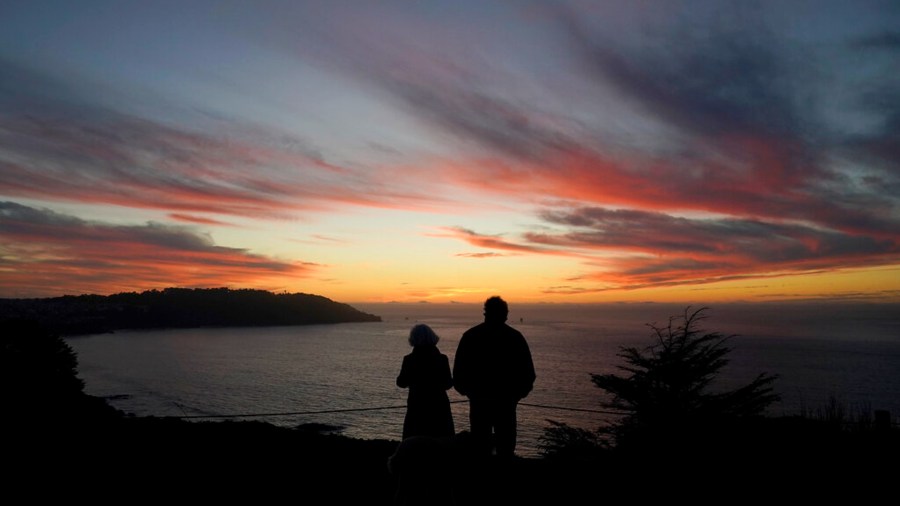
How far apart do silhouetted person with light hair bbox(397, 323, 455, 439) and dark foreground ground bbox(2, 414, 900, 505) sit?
2.19 ft

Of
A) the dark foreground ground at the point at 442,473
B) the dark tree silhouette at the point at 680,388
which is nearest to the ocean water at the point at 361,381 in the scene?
the dark tree silhouette at the point at 680,388

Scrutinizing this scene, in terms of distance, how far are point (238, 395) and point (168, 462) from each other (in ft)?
168

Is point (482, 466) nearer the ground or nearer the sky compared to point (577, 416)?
nearer the sky

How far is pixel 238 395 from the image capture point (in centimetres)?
5438

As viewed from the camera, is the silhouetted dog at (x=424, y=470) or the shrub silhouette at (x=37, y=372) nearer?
the silhouetted dog at (x=424, y=470)

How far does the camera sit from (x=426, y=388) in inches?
229

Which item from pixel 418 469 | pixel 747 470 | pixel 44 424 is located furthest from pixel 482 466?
pixel 44 424

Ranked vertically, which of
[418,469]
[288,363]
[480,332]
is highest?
[480,332]

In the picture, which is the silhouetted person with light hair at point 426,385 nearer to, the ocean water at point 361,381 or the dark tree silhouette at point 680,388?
the dark tree silhouette at point 680,388

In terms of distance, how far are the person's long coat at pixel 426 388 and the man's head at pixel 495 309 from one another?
68 centimetres

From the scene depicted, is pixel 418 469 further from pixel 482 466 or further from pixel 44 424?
pixel 44 424

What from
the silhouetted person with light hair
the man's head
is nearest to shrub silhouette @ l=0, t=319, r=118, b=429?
the silhouetted person with light hair

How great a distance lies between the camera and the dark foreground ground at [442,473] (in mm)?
6074

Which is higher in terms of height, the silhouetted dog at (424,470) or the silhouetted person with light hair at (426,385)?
the silhouetted person with light hair at (426,385)
